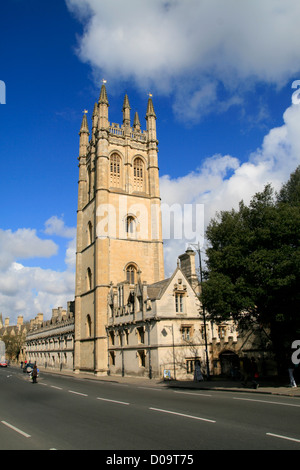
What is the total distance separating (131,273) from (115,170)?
14973 mm

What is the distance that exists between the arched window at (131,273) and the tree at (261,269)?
24.9 metres

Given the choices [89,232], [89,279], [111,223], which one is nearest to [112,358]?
[89,279]

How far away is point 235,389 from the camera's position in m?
19.9

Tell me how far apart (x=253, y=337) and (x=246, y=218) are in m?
12.1

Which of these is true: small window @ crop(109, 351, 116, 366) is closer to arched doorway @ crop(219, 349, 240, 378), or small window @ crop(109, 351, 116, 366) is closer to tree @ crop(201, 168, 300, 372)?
arched doorway @ crop(219, 349, 240, 378)

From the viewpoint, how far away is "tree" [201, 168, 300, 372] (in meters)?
19.0

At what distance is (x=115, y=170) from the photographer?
51.1 m

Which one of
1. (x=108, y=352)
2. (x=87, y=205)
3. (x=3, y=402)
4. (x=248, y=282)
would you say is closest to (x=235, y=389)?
(x=248, y=282)

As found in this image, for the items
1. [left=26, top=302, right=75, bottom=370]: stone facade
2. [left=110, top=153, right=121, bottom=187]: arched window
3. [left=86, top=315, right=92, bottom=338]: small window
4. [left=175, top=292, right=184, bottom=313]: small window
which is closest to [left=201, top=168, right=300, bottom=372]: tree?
[left=175, top=292, right=184, bottom=313]: small window

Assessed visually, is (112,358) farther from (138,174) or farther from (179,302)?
(138,174)

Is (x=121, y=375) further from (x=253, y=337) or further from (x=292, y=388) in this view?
(x=292, y=388)

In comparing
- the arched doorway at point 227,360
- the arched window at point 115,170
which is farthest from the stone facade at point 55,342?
the arched doorway at point 227,360

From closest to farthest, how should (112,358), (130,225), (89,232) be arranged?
(112,358)
(130,225)
(89,232)

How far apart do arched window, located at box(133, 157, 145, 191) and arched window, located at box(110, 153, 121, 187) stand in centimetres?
249
